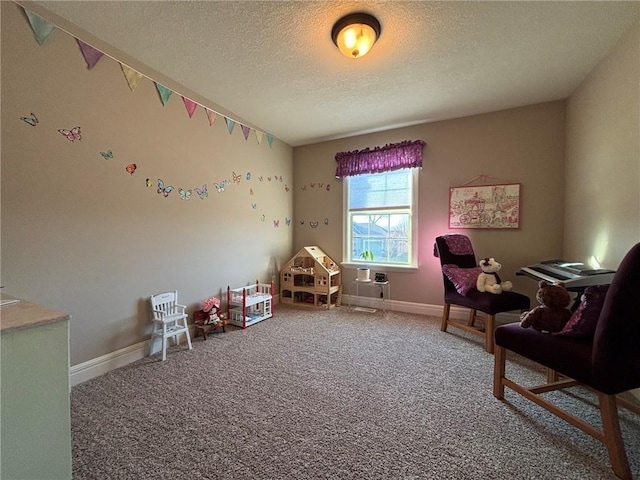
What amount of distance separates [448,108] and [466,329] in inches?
88.2

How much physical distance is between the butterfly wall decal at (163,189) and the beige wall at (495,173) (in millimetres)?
2259

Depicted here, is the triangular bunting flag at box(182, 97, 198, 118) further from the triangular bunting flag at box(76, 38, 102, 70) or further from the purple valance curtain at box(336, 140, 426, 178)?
the purple valance curtain at box(336, 140, 426, 178)

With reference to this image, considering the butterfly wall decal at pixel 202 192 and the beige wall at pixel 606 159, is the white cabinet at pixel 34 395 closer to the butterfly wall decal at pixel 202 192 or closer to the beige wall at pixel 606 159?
the butterfly wall decal at pixel 202 192

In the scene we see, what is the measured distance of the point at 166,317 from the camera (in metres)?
2.13

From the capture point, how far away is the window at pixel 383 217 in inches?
131

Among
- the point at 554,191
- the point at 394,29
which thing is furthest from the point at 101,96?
the point at 554,191

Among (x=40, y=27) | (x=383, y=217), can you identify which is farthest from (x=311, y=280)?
(x=40, y=27)

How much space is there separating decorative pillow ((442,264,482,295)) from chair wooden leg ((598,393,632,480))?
1.26 metres

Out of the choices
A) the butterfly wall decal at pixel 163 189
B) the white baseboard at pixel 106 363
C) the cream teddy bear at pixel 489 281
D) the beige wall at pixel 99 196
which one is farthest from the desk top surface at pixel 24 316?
the cream teddy bear at pixel 489 281

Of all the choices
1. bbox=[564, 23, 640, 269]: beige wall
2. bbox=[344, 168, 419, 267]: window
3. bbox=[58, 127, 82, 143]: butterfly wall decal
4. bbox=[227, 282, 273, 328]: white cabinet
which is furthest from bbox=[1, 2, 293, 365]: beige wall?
bbox=[564, 23, 640, 269]: beige wall

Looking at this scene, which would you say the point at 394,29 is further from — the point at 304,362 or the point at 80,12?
the point at 304,362

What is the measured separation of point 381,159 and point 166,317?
2874 millimetres

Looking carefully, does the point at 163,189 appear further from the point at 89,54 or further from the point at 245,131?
the point at 245,131

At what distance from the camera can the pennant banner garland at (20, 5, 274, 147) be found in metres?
1.56
